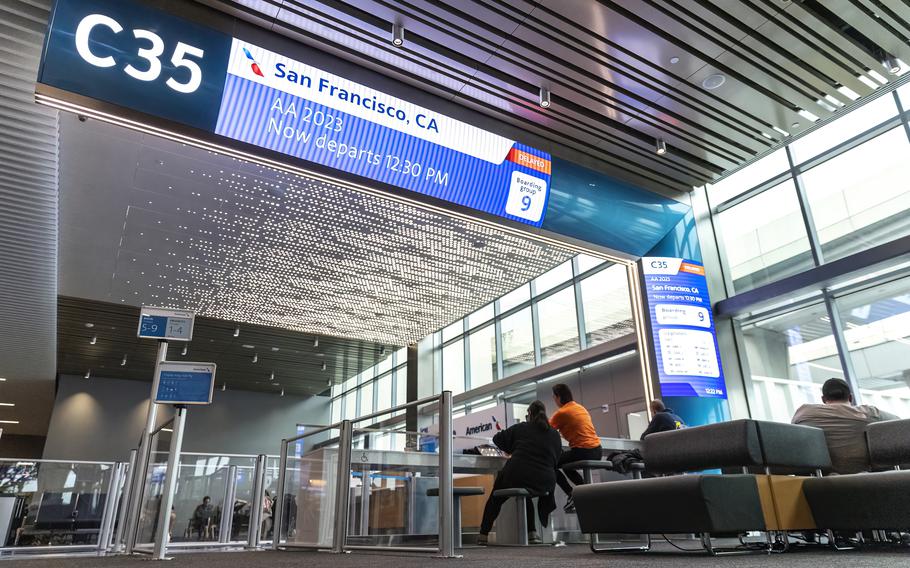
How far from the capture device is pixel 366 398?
1753cm

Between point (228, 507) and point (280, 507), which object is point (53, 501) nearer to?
point (228, 507)

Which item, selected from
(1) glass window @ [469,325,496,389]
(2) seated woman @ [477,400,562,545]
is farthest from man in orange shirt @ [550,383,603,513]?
(1) glass window @ [469,325,496,389]

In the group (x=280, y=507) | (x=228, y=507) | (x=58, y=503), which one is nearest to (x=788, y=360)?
(x=280, y=507)

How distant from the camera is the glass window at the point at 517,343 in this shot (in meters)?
11.9

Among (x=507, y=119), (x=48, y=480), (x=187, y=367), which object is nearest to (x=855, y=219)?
(x=507, y=119)

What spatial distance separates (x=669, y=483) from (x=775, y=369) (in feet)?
20.0

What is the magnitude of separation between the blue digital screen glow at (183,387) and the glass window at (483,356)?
8937 millimetres

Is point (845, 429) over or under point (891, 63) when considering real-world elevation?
under

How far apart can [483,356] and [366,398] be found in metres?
5.72

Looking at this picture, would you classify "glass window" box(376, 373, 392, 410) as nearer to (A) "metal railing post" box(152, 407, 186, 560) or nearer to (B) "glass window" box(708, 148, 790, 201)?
(B) "glass window" box(708, 148, 790, 201)

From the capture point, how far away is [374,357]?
1507 cm

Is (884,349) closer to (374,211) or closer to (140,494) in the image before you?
(374,211)

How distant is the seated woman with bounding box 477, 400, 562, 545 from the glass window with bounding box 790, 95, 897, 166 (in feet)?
18.5

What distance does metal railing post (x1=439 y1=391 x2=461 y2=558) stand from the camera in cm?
340
